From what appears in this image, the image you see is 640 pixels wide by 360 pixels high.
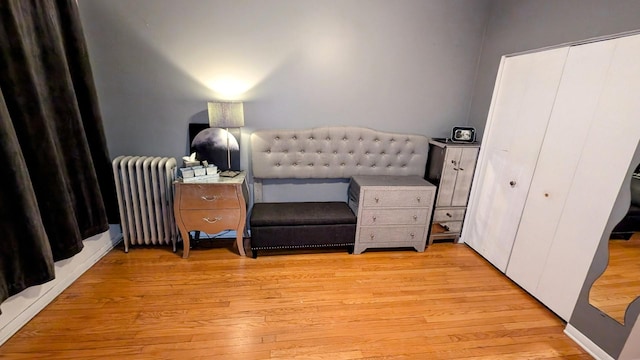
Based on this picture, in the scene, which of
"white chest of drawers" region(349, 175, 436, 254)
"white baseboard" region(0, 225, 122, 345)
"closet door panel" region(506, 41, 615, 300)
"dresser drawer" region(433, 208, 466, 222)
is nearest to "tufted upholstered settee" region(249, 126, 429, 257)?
"white chest of drawers" region(349, 175, 436, 254)

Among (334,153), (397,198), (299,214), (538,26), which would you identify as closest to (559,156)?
(538,26)

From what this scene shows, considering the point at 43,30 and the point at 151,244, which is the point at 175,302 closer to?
the point at 151,244

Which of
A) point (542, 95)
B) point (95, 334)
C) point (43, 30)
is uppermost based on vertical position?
point (43, 30)

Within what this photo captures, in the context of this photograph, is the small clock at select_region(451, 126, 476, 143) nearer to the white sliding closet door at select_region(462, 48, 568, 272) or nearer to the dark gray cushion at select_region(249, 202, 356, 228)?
the white sliding closet door at select_region(462, 48, 568, 272)

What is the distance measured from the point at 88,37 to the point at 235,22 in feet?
4.02

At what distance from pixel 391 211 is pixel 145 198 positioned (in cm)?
223

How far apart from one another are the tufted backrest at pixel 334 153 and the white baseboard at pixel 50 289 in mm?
1472

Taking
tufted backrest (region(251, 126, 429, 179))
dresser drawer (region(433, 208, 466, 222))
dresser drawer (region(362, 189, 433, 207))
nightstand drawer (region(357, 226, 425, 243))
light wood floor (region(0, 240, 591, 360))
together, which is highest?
tufted backrest (region(251, 126, 429, 179))

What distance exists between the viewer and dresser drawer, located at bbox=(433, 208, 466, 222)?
279 cm

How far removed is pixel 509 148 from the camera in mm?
2367

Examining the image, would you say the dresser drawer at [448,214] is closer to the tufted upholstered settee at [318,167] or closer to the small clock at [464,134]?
the tufted upholstered settee at [318,167]

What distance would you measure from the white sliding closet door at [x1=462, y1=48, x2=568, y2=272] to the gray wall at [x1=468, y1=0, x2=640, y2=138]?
0.33 feet

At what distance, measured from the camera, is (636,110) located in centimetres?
149

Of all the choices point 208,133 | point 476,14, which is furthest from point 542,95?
point 208,133
